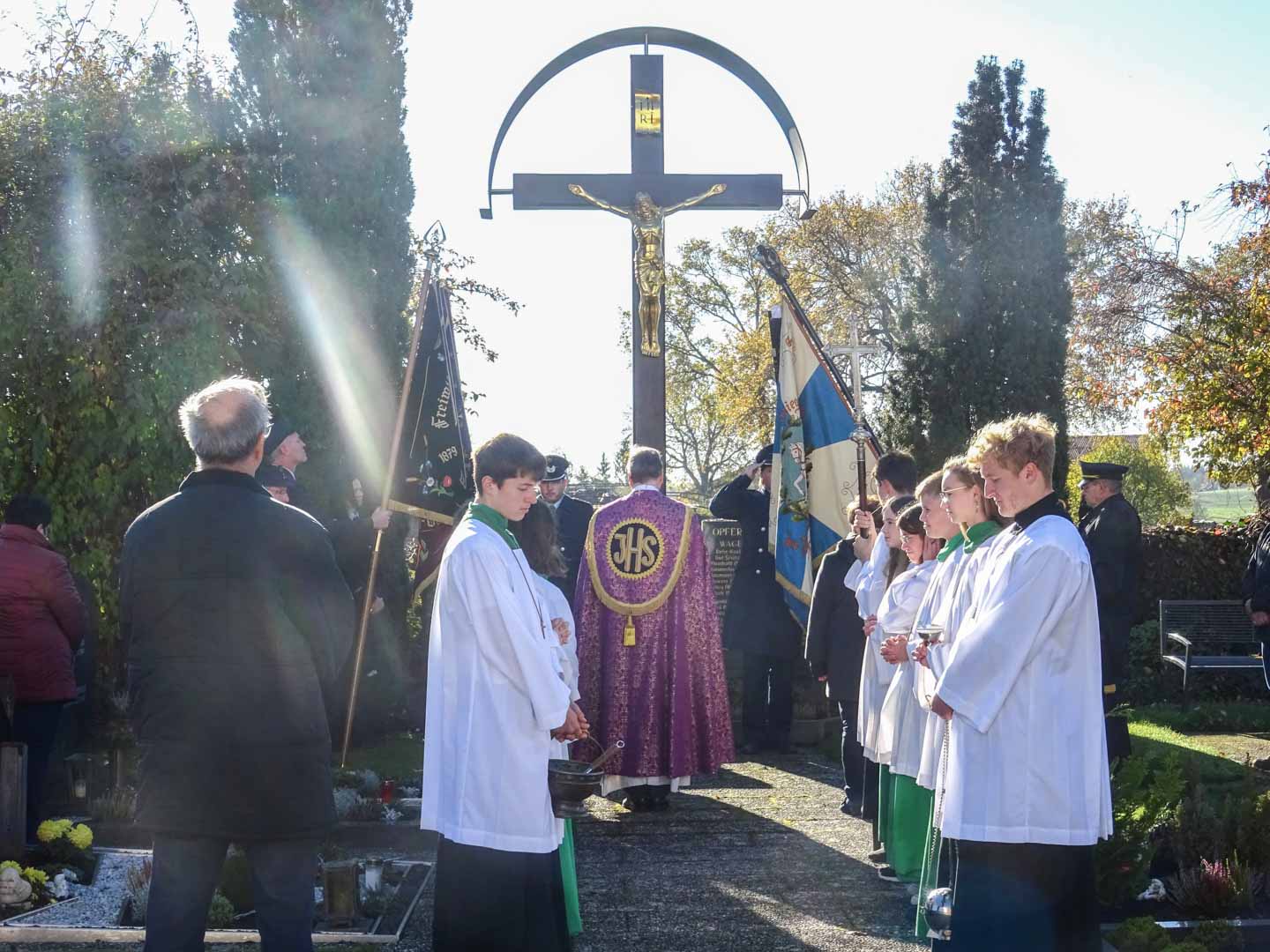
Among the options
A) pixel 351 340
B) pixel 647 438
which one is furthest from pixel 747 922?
pixel 351 340

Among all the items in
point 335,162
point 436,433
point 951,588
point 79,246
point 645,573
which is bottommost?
point 645,573

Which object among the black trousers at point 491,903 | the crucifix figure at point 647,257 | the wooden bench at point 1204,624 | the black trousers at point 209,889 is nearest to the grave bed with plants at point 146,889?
the black trousers at point 491,903

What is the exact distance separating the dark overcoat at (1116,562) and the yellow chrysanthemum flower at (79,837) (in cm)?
548

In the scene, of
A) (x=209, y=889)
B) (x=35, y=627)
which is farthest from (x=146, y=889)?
(x=209, y=889)

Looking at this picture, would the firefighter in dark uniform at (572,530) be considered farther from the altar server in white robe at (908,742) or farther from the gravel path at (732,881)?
the altar server in white robe at (908,742)

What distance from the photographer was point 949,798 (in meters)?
3.87

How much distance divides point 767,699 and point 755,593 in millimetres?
791

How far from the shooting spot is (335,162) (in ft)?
32.9

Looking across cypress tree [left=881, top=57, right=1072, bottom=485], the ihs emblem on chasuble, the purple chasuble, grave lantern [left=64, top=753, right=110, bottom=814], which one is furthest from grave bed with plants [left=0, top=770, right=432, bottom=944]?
cypress tree [left=881, top=57, right=1072, bottom=485]

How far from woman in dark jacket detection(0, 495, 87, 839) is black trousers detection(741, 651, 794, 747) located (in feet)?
14.5

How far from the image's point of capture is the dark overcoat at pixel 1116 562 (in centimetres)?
791

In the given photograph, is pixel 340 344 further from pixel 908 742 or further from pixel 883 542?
pixel 908 742

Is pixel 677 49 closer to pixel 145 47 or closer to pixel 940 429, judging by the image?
pixel 145 47

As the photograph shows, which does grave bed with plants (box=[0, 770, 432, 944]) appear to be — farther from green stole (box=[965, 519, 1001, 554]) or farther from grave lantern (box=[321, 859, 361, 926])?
green stole (box=[965, 519, 1001, 554])
